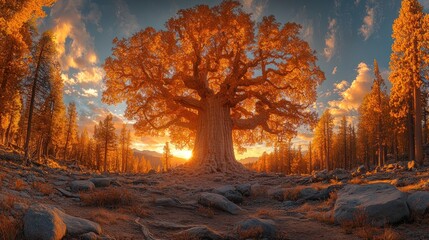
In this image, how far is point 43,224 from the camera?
16.6 ft

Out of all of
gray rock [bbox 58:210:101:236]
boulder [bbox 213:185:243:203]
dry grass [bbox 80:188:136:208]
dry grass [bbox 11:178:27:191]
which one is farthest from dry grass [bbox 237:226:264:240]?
dry grass [bbox 11:178:27:191]

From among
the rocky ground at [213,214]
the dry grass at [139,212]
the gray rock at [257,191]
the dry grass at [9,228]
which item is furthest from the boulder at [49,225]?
the gray rock at [257,191]

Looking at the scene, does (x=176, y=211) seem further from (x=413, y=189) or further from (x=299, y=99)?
(x=299, y=99)

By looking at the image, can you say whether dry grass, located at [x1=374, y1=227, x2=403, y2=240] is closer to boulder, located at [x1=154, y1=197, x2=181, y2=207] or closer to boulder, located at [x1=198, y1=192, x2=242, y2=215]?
boulder, located at [x1=198, y1=192, x2=242, y2=215]

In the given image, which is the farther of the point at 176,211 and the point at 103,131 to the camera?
the point at 103,131

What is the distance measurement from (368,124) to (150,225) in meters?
41.4

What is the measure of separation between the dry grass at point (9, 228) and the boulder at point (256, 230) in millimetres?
4377

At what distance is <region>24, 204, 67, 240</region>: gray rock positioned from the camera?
4.91 m

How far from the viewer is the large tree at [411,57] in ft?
81.3

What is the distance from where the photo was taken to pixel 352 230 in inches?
277

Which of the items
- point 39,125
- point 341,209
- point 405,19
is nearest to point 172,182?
point 341,209

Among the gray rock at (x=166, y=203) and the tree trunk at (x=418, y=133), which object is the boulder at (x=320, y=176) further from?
the tree trunk at (x=418, y=133)

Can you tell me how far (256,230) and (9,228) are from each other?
15.8 ft

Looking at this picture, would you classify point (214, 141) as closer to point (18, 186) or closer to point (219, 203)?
point (219, 203)
